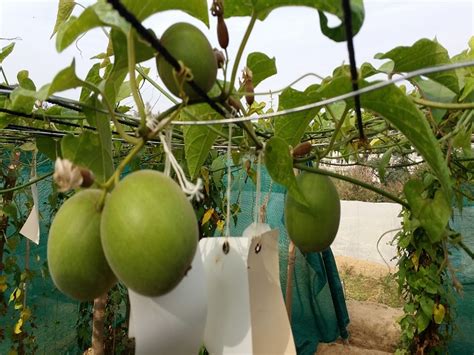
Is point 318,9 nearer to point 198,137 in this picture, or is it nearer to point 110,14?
point 110,14

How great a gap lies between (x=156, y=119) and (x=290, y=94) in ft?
0.93

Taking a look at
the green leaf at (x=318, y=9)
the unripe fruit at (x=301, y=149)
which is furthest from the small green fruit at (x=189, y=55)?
the unripe fruit at (x=301, y=149)

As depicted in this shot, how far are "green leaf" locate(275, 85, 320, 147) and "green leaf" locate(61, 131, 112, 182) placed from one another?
0.29m

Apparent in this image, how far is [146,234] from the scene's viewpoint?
0.42m

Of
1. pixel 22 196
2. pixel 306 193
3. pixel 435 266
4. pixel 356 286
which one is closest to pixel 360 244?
pixel 356 286

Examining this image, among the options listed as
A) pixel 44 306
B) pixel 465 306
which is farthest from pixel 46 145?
pixel 465 306

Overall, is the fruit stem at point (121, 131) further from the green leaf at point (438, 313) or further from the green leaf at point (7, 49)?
the green leaf at point (438, 313)

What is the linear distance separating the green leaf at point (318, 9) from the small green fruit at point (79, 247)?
12.3 inches

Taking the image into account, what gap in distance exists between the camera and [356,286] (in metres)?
5.95

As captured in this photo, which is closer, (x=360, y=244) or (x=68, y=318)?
(x=68, y=318)

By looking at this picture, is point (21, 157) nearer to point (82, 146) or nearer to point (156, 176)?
point (82, 146)

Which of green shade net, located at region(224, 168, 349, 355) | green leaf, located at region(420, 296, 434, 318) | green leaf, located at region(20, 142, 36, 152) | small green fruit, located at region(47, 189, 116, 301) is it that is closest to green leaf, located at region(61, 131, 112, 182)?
small green fruit, located at region(47, 189, 116, 301)

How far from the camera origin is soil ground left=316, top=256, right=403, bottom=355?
151 inches

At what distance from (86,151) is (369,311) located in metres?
4.64
